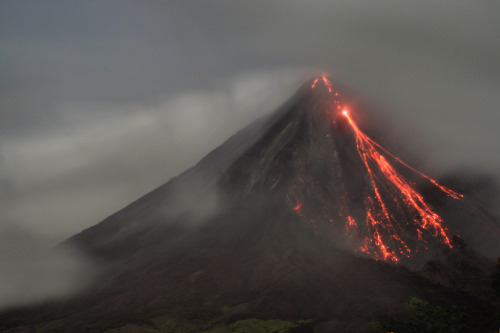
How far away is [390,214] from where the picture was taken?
3423 inches

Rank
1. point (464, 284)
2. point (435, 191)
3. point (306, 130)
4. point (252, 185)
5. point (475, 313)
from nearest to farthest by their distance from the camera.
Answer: point (475, 313) < point (464, 284) < point (435, 191) < point (252, 185) < point (306, 130)

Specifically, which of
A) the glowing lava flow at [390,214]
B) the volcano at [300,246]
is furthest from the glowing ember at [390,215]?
the volcano at [300,246]

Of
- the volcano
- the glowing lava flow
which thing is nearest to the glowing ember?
the glowing lava flow

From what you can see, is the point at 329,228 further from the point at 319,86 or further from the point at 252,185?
the point at 319,86

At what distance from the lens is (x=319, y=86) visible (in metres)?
134

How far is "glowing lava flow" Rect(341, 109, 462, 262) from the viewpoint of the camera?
79.6 metres

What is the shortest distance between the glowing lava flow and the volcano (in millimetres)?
320

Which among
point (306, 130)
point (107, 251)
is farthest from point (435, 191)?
point (107, 251)

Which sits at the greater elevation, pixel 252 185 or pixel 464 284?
pixel 252 185

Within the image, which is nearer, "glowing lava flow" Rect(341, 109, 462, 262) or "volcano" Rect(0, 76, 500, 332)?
"volcano" Rect(0, 76, 500, 332)

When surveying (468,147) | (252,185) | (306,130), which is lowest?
(468,147)

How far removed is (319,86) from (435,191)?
56.7 meters

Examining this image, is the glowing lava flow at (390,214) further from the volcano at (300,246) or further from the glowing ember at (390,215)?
the volcano at (300,246)

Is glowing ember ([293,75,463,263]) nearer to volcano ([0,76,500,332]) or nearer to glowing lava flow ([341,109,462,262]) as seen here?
glowing lava flow ([341,109,462,262])
